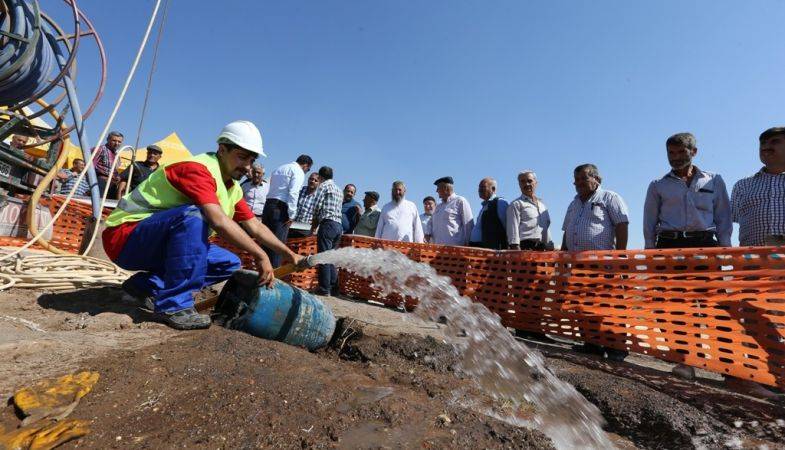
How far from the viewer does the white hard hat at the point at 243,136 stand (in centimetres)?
271

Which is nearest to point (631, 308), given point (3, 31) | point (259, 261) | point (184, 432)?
point (259, 261)

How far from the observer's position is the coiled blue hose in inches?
144

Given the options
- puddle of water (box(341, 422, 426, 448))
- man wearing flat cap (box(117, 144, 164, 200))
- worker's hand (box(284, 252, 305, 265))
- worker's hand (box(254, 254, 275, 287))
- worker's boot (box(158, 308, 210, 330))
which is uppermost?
man wearing flat cap (box(117, 144, 164, 200))

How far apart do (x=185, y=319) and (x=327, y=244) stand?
10.5ft

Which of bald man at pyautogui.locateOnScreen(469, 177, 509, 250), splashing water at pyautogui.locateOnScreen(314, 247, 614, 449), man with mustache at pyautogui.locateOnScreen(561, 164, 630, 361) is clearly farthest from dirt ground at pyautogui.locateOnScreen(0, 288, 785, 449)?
bald man at pyautogui.locateOnScreen(469, 177, 509, 250)

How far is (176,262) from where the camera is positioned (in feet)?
8.46

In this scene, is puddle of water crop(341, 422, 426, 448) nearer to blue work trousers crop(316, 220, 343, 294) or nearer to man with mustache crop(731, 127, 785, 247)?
man with mustache crop(731, 127, 785, 247)

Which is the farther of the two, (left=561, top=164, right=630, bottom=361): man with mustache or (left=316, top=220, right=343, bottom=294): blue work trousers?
(left=316, top=220, right=343, bottom=294): blue work trousers

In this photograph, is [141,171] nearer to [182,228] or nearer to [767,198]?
[182,228]

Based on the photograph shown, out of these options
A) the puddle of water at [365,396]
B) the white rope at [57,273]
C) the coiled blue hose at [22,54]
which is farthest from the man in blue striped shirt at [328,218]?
the puddle of water at [365,396]

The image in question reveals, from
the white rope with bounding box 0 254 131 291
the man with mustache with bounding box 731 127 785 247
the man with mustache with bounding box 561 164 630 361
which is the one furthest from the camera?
the man with mustache with bounding box 561 164 630 361

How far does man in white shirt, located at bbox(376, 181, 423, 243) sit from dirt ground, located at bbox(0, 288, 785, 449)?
11.2ft

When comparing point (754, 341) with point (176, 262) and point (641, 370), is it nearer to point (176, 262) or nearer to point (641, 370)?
point (641, 370)

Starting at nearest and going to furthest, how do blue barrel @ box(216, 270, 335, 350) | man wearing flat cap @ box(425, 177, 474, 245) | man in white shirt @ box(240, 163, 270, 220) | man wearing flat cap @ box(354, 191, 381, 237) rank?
blue barrel @ box(216, 270, 335, 350), man wearing flat cap @ box(425, 177, 474, 245), man in white shirt @ box(240, 163, 270, 220), man wearing flat cap @ box(354, 191, 381, 237)
